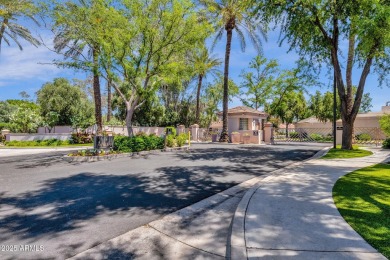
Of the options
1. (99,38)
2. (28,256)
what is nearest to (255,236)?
(28,256)

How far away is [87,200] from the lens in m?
5.70

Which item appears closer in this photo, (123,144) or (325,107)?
(123,144)

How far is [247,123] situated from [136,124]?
1733 cm

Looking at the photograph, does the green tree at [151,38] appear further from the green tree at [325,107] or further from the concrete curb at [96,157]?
the green tree at [325,107]

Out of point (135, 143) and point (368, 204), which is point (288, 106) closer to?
point (135, 143)

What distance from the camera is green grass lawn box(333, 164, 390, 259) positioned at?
3.41 m

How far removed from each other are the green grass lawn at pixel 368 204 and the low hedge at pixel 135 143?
456 inches

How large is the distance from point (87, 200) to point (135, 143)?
9.57 metres

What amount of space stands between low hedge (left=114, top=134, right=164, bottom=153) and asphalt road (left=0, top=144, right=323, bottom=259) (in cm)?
469

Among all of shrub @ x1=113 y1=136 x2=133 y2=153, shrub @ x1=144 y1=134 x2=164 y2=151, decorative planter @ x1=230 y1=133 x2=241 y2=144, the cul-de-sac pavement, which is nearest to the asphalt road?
the cul-de-sac pavement

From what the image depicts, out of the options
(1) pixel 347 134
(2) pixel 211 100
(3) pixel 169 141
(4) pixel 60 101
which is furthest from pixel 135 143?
(2) pixel 211 100

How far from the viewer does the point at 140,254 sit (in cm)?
328

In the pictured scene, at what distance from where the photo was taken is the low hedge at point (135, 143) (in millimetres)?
14578

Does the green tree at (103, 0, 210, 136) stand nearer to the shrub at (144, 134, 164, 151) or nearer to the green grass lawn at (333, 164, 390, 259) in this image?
the shrub at (144, 134, 164, 151)
